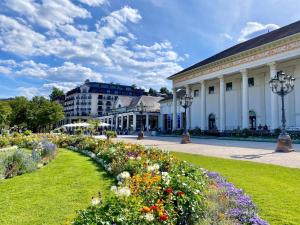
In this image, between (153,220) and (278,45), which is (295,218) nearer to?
(153,220)

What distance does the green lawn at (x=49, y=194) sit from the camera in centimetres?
561

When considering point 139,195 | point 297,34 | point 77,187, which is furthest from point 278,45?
point 139,195

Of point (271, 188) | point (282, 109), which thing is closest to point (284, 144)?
point (282, 109)

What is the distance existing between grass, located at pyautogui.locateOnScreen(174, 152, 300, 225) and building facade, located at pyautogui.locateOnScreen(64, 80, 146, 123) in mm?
111776

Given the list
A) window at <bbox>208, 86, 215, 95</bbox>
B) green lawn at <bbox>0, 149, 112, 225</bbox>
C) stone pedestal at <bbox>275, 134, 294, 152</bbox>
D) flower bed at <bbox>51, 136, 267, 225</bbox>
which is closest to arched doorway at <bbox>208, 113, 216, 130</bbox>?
window at <bbox>208, 86, 215, 95</bbox>

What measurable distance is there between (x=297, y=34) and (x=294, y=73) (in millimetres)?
5478

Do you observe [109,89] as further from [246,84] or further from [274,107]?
[274,107]

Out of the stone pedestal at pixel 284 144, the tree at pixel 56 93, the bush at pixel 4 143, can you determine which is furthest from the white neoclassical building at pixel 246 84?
the tree at pixel 56 93

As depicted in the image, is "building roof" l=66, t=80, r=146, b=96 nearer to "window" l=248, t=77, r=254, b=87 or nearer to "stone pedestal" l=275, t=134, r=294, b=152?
"window" l=248, t=77, r=254, b=87

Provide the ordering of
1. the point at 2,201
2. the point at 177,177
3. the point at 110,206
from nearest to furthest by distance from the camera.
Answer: the point at 110,206, the point at 177,177, the point at 2,201

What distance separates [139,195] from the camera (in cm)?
391

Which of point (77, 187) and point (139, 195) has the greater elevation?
point (139, 195)

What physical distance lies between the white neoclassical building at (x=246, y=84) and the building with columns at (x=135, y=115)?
16.5 m

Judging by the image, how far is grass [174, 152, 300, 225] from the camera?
525cm
